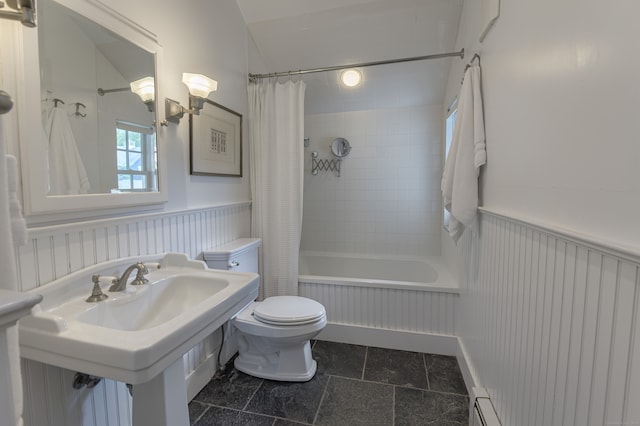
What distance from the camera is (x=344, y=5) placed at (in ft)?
7.27

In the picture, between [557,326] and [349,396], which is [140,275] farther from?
[557,326]

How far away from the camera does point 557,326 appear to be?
878mm

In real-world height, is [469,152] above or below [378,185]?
above

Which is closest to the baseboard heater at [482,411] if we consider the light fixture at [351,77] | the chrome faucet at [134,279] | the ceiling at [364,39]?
the chrome faucet at [134,279]

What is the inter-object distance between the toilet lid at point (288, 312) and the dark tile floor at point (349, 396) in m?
0.42

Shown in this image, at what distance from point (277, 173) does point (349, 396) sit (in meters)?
1.57

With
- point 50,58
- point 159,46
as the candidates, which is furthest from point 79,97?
point 159,46

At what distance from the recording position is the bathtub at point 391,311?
2180mm

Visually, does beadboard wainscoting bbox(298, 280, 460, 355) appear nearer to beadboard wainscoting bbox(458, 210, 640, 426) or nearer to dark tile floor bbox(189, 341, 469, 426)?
dark tile floor bbox(189, 341, 469, 426)

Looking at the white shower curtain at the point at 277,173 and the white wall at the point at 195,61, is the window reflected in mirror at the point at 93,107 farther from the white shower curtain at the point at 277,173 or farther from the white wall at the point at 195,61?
the white shower curtain at the point at 277,173

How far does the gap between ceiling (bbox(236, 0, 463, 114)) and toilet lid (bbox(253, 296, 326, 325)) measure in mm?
1991

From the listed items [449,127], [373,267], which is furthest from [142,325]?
[449,127]

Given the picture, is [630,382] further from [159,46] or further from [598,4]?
[159,46]

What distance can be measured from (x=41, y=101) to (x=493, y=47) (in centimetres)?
182
